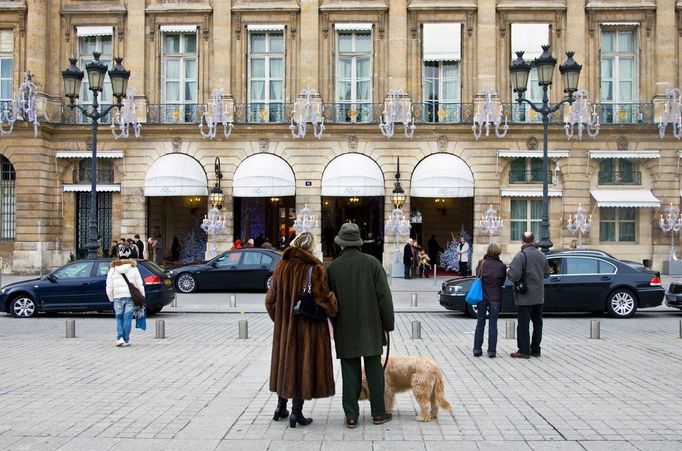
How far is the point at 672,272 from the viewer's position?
32375 mm

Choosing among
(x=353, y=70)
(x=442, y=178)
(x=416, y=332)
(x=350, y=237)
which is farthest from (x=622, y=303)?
(x=353, y=70)

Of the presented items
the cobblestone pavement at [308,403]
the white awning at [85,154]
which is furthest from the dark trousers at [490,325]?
the white awning at [85,154]

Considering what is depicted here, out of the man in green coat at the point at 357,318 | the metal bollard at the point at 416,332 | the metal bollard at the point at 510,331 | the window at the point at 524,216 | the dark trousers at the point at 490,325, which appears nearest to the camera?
the man in green coat at the point at 357,318

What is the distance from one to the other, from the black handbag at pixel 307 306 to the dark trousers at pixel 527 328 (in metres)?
5.70

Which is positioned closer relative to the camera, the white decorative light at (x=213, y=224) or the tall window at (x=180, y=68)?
the white decorative light at (x=213, y=224)

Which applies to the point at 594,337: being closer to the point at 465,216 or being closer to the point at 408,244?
the point at 408,244

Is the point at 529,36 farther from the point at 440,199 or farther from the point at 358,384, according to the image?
the point at 358,384

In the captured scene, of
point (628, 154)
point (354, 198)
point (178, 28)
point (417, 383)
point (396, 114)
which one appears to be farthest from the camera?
A: point (354, 198)

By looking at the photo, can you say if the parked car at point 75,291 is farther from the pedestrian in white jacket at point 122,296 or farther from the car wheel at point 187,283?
the car wheel at point 187,283

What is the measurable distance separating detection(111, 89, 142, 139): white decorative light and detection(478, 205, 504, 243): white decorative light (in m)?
15.4

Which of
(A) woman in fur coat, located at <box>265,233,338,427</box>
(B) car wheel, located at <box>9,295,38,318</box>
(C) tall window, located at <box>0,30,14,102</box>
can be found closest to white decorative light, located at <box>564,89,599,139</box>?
(B) car wheel, located at <box>9,295,38,318</box>

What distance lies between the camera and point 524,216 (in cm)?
3400

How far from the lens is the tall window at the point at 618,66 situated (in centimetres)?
3409

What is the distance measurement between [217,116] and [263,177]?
10.7 ft
